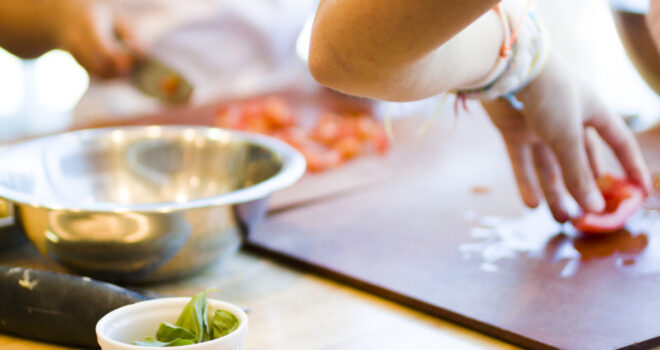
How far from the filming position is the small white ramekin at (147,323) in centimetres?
78

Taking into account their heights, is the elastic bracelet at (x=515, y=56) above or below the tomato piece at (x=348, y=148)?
above

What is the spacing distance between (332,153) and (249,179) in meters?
0.56

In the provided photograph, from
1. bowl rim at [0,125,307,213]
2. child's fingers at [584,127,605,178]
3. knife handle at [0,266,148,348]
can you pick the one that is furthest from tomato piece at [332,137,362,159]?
knife handle at [0,266,148,348]

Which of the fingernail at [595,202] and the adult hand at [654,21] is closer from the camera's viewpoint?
the fingernail at [595,202]

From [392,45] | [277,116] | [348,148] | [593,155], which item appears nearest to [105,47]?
[277,116]

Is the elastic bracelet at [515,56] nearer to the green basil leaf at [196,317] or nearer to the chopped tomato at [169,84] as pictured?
the green basil leaf at [196,317]

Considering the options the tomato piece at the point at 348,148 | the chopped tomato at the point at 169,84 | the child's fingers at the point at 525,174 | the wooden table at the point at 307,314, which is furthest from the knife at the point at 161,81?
the child's fingers at the point at 525,174

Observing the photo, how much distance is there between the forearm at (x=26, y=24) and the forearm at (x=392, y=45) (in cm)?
191

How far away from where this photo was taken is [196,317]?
32.1 inches

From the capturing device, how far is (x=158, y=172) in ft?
4.68

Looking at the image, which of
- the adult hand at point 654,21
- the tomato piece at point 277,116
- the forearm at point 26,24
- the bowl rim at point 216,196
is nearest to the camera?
the bowl rim at point 216,196

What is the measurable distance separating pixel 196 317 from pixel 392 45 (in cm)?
38

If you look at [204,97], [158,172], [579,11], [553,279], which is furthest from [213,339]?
[579,11]

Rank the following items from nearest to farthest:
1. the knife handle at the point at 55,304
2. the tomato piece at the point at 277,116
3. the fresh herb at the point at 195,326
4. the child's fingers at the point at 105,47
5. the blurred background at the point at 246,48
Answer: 1. the fresh herb at the point at 195,326
2. the knife handle at the point at 55,304
3. the child's fingers at the point at 105,47
4. the tomato piece at the point at 277,116
5. the blurred background at the point at 246,48
